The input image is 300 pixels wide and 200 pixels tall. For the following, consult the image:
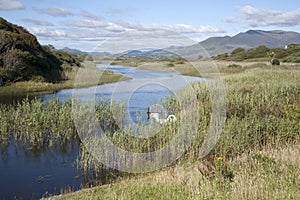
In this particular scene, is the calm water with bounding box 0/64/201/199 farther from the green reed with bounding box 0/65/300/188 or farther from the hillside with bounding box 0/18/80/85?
the hillside with bounding box 0/18/80/85

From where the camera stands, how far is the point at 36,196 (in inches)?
266

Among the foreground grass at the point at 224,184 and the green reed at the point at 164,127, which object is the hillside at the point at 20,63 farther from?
the foreground grass at the point at 224,184

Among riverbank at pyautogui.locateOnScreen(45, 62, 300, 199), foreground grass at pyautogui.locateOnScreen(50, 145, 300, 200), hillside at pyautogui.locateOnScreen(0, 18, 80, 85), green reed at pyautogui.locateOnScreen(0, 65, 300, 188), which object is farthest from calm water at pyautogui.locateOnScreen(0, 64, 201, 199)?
hillside at pyautogui.locateOnScreen(0, 18, 80, 85)

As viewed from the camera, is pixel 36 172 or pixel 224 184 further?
pixel 36 172

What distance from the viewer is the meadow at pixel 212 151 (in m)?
5.04

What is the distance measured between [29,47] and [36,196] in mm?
24285

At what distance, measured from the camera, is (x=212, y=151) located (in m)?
8.48

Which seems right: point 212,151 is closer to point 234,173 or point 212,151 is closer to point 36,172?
point 234,173

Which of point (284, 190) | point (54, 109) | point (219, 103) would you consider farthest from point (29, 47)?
point (284, 190)

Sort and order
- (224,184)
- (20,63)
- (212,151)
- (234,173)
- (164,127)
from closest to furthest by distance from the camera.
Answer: (224,184), (234,173), (212,151), (164,127), (20,63)

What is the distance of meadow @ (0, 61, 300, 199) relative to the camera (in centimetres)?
504

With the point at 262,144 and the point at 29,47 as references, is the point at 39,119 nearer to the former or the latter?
the point at 262,144

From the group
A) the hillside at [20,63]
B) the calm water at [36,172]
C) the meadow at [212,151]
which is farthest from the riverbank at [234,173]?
the hillside at [20,63]

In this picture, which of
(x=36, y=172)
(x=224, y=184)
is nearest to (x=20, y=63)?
(x=36, y=172)
